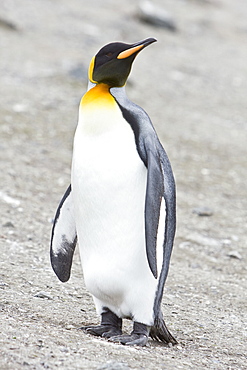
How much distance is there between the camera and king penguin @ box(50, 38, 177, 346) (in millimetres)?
3006

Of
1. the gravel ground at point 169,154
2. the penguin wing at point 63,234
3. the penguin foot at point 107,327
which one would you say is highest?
the penguin wing at point 63,234

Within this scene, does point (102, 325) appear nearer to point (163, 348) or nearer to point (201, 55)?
point (163, 348)

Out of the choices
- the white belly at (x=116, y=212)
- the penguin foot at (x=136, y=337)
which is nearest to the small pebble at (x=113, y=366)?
the penguin foot at (x=136, y=337)

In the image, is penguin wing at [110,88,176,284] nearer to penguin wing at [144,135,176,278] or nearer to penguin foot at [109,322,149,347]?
penguin wing at [144,135,176,278]

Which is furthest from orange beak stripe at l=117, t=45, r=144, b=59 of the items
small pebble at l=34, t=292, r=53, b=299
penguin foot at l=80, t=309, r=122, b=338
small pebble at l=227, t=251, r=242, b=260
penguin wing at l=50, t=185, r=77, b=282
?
small pebble at l=227, t=251, r=242, b=260

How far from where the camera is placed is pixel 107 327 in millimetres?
3131

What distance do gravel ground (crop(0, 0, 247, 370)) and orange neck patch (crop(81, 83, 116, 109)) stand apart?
1065 millimetres

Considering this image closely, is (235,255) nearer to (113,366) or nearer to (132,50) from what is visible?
(132,50)

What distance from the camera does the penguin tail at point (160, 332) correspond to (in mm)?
3101

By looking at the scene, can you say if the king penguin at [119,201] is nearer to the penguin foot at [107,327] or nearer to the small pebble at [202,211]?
the penguin foot at [107,327]

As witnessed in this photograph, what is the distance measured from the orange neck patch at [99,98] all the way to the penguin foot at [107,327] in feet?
3.32

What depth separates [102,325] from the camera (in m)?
3.15

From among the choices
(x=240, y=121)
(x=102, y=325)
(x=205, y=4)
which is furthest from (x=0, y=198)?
(x=205, y=4)

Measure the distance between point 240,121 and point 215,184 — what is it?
303cm
